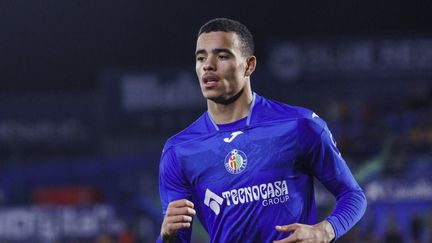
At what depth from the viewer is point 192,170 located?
3.15m

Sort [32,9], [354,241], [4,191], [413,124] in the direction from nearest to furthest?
[354,241]
[413,124]
[4,191]
[32,9]

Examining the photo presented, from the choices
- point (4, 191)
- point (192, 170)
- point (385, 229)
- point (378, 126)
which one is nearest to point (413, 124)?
point (378, 126)

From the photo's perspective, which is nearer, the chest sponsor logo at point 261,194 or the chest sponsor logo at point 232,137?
the chest sponsor logo at point 261,194

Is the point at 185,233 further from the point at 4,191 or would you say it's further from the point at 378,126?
the point at 4,191

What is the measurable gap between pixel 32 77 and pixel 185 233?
893 inches

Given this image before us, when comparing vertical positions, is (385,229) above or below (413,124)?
below

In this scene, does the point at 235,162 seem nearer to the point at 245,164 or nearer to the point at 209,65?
the point at 245,164

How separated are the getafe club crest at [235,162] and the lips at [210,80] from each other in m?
0.28

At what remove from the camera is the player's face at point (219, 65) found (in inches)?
118

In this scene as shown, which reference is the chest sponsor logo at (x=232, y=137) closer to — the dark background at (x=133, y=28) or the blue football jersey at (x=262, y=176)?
the blue football jersey at (x=262, y=176)

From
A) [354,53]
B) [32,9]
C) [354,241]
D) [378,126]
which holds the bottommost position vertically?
[354,241]

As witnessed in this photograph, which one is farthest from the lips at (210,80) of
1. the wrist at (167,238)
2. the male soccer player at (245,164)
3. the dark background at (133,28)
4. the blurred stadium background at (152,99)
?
the dark background at (133,28)

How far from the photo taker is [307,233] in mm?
2785

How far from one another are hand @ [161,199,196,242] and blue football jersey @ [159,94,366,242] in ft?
0.64
